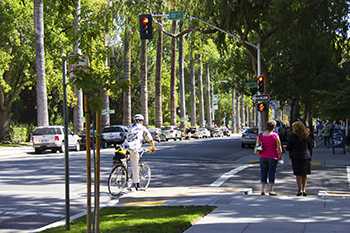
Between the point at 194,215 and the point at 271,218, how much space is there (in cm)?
130

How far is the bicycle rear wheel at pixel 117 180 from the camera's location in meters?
15.4

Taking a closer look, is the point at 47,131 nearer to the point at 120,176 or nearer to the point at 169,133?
the point at 120,176

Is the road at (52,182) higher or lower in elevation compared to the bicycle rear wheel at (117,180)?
lower

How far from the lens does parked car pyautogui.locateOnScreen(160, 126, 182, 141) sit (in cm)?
6238

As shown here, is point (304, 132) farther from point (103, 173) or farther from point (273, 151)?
point (103, 173)

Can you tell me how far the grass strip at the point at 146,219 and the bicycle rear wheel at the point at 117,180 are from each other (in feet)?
9.03

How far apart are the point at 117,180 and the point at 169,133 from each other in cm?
4836

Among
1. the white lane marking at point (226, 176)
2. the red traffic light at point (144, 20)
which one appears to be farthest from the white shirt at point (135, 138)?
the red traffic light at point (144, 20)

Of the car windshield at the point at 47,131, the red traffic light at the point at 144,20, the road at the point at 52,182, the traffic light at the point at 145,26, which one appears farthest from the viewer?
the car windshield at the point at 47,131

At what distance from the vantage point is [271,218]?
10344mm

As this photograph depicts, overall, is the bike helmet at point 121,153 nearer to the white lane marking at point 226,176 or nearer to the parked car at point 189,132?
the white lane marking at point 226,176

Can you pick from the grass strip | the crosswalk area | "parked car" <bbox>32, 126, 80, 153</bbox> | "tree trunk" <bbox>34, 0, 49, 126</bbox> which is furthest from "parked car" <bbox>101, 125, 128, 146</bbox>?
the grass strip

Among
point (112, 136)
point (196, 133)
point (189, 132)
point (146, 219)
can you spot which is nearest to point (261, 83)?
point (112, 136)

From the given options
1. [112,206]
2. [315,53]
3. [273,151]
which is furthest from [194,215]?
[315,53]
